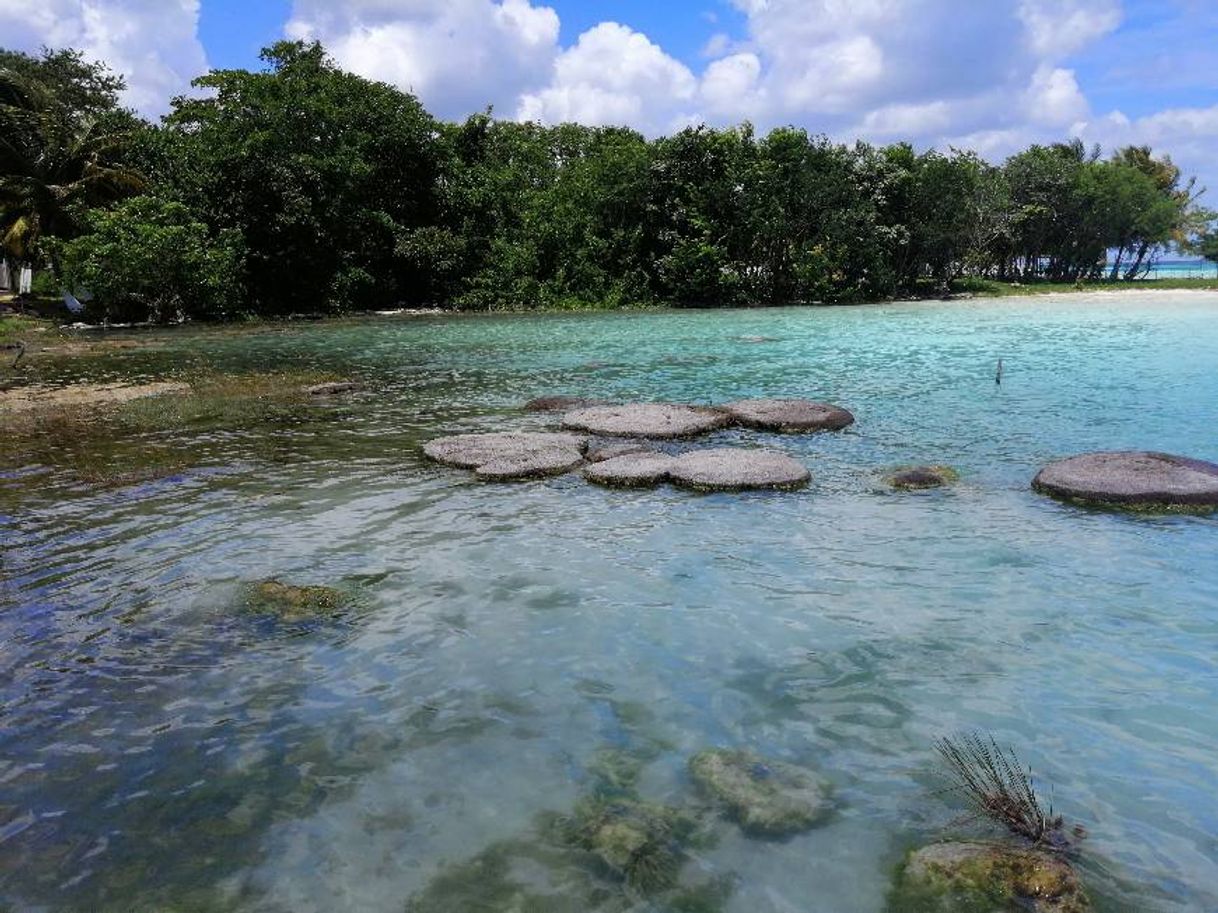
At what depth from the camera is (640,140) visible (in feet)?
188

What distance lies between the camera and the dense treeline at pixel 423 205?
124 ft

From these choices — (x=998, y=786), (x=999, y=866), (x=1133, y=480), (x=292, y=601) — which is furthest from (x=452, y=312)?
(x=999, y=866)

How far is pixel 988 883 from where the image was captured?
328 cm

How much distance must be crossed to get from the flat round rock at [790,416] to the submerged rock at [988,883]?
9657 millimetres

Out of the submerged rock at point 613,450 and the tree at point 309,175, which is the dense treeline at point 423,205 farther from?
the submerged rock at point 613,450

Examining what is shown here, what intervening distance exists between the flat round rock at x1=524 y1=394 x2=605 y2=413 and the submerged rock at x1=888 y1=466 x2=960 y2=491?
6.41 metres

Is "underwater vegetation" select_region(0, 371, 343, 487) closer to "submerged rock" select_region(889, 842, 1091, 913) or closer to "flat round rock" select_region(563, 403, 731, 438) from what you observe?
"flat round rock" select_region(563, 403, 731, 438)

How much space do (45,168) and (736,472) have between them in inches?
1691

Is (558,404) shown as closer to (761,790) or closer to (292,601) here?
(292,601)

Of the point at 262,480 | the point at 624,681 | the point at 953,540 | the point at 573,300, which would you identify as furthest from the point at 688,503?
the point at 573,300

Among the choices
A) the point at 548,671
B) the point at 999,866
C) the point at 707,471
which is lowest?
the point at 548,671

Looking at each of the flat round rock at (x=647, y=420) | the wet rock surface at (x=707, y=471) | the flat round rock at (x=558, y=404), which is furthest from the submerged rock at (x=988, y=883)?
the flat round rock at (x=558, y=404)

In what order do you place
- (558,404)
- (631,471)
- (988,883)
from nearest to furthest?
(988,883) < (631,471) < (558,404)

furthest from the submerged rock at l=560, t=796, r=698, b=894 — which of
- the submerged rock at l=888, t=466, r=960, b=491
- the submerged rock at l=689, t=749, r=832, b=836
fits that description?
the submerged rock at l=888, t=466, r=960, b=491
